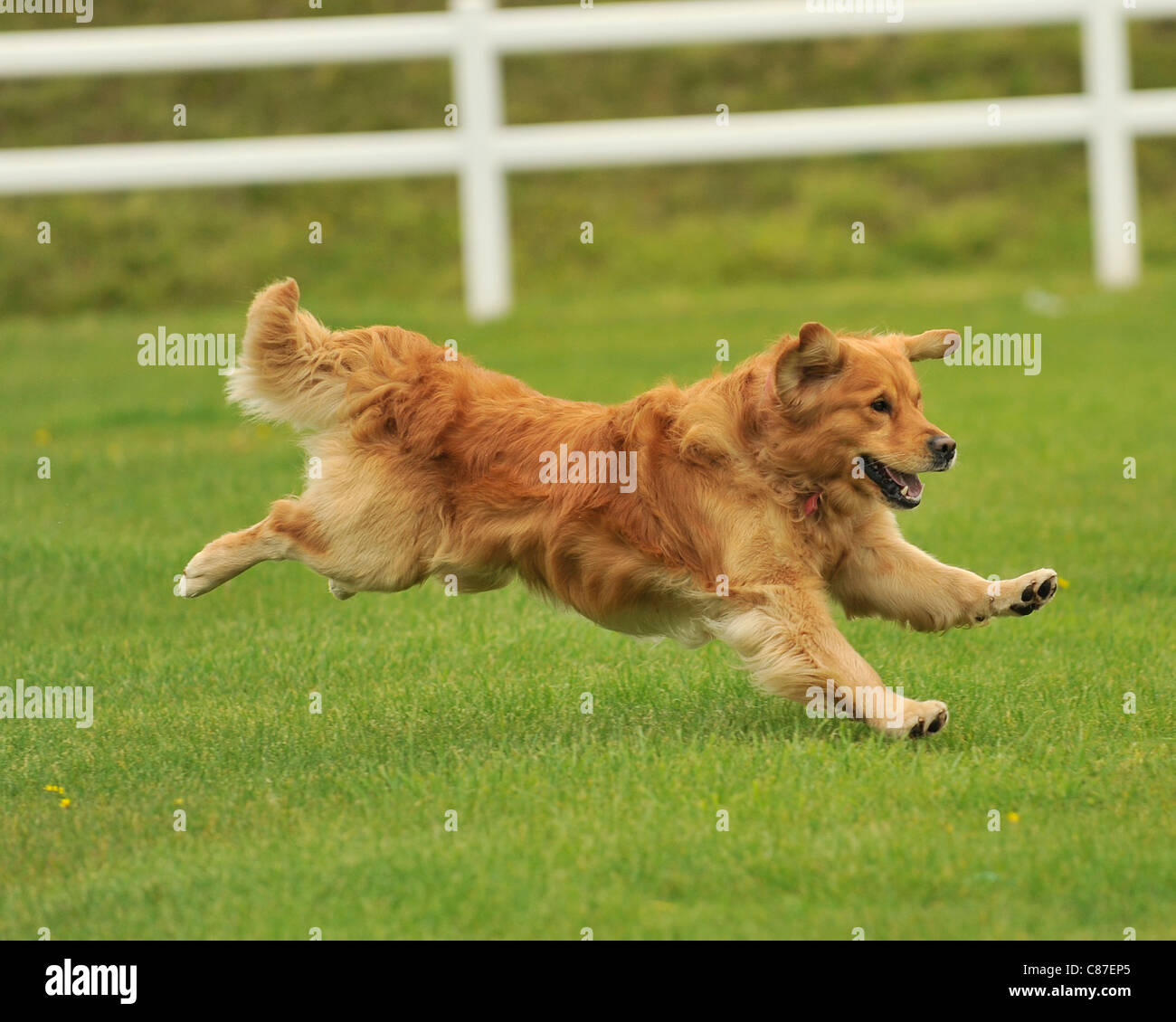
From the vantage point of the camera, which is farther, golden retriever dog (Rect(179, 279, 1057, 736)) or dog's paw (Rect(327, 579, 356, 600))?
dog's paw (Rect(327, 579, 356, 600))

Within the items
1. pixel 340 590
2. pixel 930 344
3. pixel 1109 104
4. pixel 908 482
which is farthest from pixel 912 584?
pixel 1109 104

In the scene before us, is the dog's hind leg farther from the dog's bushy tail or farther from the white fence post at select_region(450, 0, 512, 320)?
the white fence post at select_region(450, 0, 512, 320)

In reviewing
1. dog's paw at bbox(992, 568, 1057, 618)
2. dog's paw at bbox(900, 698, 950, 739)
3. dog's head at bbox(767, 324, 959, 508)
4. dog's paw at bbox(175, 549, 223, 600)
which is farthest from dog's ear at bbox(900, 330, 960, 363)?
dog's paw at bbox(175, 549, 223, 600)

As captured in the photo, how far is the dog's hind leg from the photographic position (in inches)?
220

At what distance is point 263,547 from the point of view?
18.5 feet

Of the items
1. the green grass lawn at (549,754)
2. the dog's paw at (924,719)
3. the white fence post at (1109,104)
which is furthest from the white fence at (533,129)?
the dog's paw at (924,719)

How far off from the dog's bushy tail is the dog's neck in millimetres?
1406

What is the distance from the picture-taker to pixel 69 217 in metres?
16.1

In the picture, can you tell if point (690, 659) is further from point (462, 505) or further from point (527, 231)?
point (527, 231)

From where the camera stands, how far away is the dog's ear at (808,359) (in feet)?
16.5

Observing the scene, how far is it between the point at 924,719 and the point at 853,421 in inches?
36.8

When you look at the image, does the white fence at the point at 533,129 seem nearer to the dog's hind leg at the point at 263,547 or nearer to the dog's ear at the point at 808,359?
the dog's hind leg at the point at 263,547

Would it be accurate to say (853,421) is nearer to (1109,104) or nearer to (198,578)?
(198,578)

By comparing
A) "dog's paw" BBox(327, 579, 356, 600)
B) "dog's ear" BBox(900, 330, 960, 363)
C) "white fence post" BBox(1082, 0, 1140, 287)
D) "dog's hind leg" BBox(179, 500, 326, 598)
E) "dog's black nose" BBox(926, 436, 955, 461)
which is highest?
"white fence post" BBox(1082, 0, 1140, 287)
